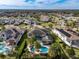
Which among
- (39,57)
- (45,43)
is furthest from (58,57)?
(45,43)

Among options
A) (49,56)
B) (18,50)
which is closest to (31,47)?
(18,50)

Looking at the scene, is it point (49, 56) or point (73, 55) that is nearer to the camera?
point (49, 56)

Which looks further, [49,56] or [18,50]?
[18,50]

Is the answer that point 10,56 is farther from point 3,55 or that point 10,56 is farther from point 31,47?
point 31,47

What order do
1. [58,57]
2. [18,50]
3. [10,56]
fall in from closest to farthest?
[58,57] → [10,56] → [18,50]

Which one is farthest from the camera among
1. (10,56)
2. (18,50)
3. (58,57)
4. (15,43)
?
(15,43)

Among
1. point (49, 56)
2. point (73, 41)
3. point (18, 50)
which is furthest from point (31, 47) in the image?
point (73, 41)

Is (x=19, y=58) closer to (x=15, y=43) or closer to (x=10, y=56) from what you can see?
(x=10, y=56)

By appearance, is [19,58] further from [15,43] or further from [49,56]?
[15,43]
